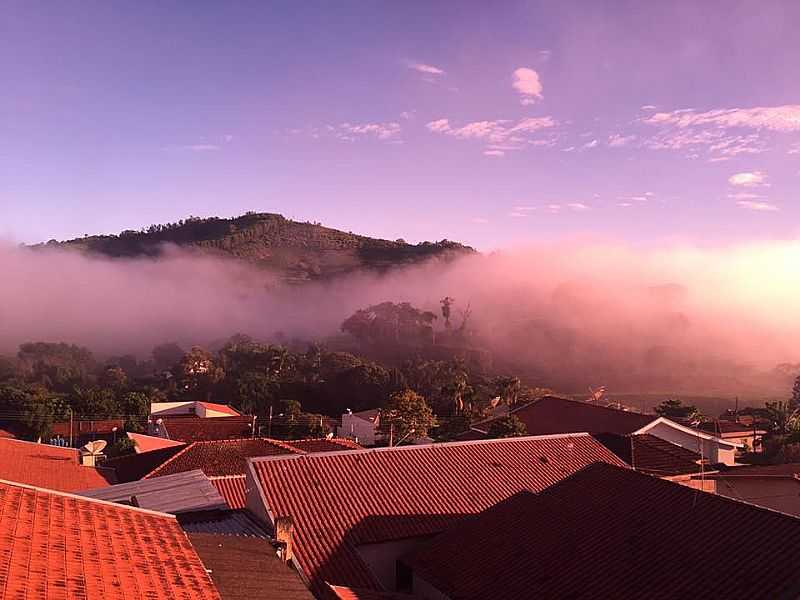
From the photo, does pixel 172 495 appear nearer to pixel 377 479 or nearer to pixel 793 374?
pixel 377 479

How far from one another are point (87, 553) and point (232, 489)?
482 inches

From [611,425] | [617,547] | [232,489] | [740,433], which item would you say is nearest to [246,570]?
[617,547]

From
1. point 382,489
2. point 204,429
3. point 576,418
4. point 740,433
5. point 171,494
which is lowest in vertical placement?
point 740,433

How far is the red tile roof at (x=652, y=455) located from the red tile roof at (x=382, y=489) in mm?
4084

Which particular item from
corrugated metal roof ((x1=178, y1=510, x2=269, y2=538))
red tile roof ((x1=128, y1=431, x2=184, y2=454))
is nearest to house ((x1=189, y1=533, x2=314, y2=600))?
corrugated metal roof ((x1=178, y1=510, x2=269, y2=538))

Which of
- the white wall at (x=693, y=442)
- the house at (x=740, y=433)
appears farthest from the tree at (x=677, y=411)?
the white wall at (x=693, y=442)

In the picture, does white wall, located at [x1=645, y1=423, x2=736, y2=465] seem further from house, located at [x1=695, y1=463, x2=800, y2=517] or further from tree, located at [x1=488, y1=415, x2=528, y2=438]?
house, located at [x1=695, y1=463, x2=800, y2=517]

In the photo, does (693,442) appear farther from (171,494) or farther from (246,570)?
(246,570)

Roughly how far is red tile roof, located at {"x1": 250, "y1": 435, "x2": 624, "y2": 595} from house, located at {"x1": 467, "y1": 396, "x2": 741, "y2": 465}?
10.9 metres

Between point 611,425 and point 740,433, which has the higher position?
point 611,425

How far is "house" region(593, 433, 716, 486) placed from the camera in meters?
22.4

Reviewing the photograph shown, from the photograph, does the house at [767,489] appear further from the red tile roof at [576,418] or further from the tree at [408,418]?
the tree at [408,418]

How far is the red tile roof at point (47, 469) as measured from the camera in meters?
19.9

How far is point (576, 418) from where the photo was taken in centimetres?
3575
